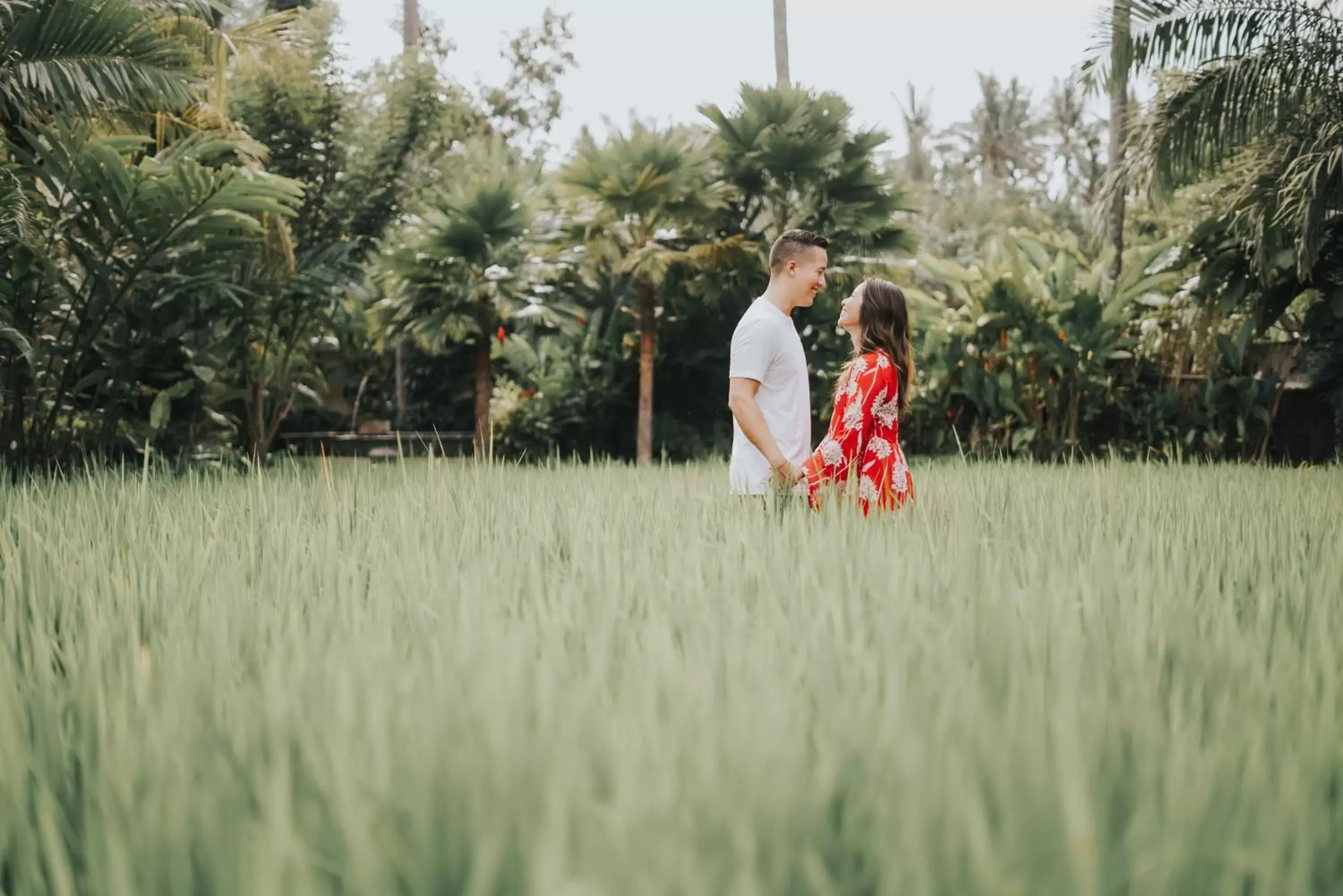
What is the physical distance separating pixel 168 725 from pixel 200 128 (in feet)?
26.8

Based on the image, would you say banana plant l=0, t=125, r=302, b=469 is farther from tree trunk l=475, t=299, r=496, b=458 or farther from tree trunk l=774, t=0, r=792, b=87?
tree trunk l=774, t=0, r=792, b=87

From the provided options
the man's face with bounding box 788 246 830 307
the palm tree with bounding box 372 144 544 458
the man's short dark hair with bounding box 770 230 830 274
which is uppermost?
the palm tree with bounding box 372 144 544 458

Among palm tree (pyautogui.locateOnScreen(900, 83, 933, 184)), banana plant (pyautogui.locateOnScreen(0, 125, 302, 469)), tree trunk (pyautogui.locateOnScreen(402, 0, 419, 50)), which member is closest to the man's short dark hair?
banana plant (pyautogui.locateOnScreen(0, 125, 302, 469))

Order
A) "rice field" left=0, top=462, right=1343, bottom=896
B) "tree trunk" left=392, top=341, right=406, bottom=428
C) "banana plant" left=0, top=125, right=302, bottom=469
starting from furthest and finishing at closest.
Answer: "tree trunk" left=392, top=341, right=406, bottom=428 < "banana plant" left=0, top=125, right=302, bottom=469 < "rice field" left=0, top=462, right=1343, bottom=896

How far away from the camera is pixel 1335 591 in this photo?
2.14 m

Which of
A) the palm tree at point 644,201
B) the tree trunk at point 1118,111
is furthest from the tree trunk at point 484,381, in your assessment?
the tree trunk at point 1118,111

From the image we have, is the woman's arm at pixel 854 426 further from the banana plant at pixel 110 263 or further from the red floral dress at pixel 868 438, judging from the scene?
the banana plant at pixel 110 263

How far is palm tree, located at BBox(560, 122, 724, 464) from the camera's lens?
937 centimetres

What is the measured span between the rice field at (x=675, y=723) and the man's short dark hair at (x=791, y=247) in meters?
1.46

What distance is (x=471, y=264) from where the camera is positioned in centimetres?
980

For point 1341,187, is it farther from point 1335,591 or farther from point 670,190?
point 1335,591

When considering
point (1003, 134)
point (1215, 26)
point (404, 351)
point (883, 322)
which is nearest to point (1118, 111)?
point (1215, 26)

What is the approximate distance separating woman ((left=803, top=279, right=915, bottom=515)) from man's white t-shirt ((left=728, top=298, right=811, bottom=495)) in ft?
0.35

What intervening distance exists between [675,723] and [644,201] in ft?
28.3
